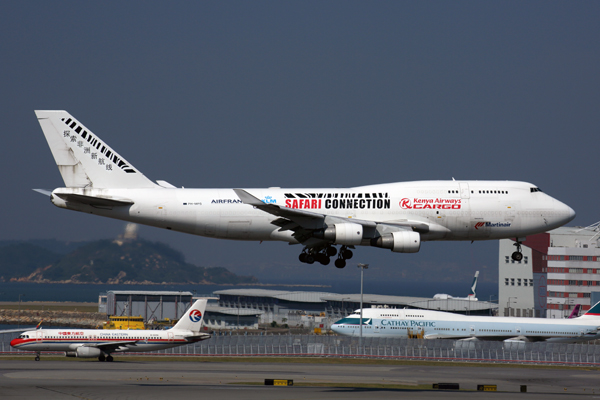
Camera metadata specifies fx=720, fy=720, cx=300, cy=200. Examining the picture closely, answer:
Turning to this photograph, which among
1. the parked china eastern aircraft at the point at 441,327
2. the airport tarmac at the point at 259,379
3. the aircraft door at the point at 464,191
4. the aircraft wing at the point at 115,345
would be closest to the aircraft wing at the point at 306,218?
the aircraft door at the point at 464,191

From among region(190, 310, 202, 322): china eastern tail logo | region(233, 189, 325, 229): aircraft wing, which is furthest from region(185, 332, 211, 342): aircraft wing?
region(233, 189, 325, 229): aircraft wing

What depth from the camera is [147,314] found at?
535 feet

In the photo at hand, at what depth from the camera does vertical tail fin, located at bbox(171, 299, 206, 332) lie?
80.3m

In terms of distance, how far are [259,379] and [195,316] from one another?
22.9 m

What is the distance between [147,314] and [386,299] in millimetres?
57204

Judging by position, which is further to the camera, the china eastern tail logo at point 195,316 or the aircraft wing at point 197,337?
the china eastern tail logo at point 195,316

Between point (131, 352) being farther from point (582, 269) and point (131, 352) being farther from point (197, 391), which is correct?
point (582, 269)

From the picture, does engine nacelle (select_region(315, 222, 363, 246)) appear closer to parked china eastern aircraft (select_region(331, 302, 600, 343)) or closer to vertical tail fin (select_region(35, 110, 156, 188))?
vertical tail fin (select_region(35, 110, 156, 188))

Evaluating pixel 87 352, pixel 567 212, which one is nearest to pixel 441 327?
pixel 87 352

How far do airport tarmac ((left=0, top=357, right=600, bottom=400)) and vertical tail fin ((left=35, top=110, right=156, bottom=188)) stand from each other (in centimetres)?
1465

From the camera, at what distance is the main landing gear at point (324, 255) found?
4962cm

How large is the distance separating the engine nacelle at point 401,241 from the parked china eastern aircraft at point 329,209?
105mm

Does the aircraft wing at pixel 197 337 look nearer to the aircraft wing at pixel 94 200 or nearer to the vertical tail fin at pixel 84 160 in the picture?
the vertical tail fin at pixel 84 160

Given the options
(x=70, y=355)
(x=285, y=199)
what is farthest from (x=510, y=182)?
(x=70, y=355)
